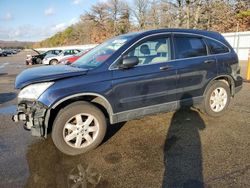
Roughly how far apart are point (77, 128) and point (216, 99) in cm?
314

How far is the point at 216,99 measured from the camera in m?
5.46

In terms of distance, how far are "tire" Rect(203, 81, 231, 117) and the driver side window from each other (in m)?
1.35

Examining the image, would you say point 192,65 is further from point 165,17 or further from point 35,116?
point 165,17

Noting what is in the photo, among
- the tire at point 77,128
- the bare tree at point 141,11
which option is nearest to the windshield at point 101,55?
the tire at point 77,128

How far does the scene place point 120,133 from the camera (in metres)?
4.77

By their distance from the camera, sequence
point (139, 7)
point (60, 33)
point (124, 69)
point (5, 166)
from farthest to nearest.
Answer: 1. point (60, 33)
2. point (139, 7)
3. point (124, 69)
4. point (5, 166)

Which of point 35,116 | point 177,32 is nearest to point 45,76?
point 35,116

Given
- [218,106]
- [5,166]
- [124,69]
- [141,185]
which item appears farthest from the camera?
[218,106]

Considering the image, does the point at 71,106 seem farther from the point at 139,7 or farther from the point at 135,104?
the point at 139,7

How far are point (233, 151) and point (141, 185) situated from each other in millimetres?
1678

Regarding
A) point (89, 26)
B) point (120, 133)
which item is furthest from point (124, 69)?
point (89, 26)

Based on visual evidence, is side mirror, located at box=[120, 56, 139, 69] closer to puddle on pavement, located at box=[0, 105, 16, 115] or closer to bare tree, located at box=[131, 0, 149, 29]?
puddle on pavement, located at box=[0, 105, 16, 115]

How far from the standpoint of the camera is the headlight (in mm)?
3746

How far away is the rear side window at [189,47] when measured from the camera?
15.6 ft
